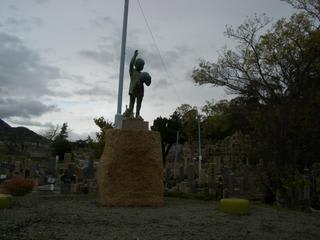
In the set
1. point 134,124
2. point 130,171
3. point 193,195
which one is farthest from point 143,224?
point 193,195

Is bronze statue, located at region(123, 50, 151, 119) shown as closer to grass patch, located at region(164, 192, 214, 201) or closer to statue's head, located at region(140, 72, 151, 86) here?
statue's head, located at region(140, 72, 151, 86)

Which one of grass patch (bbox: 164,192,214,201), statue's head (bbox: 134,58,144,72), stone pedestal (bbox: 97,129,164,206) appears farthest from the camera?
grass patch (bbox: 164,192,214,201)

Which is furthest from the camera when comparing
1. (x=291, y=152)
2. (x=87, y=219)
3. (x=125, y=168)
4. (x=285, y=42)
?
(x=285, y=42)

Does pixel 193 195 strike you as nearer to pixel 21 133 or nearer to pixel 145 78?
pixel 145 78

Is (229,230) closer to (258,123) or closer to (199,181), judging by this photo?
(258,123)

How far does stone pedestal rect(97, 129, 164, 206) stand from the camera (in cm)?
1252

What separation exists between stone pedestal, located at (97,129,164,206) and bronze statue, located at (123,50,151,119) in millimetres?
1103

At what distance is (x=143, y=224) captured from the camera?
357 inches

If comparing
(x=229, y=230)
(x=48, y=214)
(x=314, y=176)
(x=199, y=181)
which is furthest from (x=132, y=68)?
(x=314, y=176)

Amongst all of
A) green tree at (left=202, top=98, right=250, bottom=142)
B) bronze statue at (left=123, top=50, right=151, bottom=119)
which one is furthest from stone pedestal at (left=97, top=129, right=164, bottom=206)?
green tree at (left=202, top=98, right=250, bottom=142)

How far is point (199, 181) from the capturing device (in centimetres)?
2197

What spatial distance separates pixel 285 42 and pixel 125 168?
1513 cm

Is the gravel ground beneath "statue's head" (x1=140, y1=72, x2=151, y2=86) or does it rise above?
beneath

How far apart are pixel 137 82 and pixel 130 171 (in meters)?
2.90
